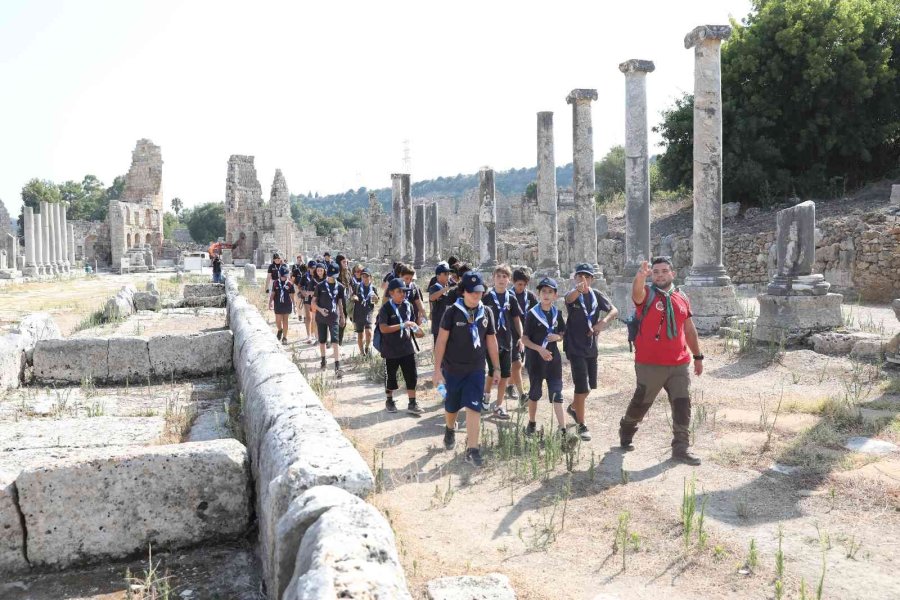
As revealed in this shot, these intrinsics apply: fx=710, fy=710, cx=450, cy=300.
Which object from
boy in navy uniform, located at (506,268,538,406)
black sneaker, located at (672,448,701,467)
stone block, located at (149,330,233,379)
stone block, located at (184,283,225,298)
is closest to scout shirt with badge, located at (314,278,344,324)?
stone block, located at (149,330,233,379)

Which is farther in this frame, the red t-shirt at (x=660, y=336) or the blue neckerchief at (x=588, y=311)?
the blue neckerchief at (x=588, y=311)

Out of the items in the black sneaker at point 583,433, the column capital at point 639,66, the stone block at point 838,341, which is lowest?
the black sneaker at point 583,433

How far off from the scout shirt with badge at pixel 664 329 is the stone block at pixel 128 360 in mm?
6404

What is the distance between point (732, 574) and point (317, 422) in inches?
103

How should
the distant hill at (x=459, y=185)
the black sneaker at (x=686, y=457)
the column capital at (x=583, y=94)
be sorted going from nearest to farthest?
the black sneaker at (x=686, y=457), the column capital at (x=583, y=94), the distant hill at (x=459, y=185)

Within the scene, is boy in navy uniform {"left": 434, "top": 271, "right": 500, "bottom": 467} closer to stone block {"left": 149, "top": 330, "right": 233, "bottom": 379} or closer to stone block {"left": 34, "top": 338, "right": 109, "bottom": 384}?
stone block {"left": 149, "top": 330, "right": 233, "bottom": 379}

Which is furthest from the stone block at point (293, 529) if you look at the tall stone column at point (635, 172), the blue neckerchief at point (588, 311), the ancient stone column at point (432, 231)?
the ancient stone column at point (432, 231)

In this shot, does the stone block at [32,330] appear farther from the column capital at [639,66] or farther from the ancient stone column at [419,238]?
the ancient stone column at [419,238]

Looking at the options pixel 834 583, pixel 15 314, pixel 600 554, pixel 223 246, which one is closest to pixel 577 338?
pixel 600 554

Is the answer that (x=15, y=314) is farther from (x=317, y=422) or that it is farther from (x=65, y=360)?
(x=317, y=422)

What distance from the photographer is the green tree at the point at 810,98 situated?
25266mm

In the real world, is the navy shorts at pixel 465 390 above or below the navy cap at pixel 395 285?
below

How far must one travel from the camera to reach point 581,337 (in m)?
6.84

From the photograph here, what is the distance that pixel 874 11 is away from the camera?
83.8ft
